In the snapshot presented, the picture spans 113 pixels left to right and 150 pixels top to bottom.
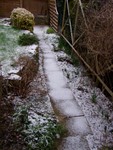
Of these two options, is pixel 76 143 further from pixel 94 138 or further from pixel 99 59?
pixel 99 59

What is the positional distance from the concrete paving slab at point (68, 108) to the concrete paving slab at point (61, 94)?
16 cm

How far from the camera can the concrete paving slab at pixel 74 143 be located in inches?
135

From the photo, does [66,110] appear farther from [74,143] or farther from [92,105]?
[74,143]

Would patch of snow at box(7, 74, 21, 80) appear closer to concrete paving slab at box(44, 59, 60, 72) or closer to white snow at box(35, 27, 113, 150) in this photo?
white snow at box(35, 27, 113, 150)

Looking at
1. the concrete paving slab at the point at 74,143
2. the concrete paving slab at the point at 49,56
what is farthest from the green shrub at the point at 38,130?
the concrete paving slab at the point at 49,56

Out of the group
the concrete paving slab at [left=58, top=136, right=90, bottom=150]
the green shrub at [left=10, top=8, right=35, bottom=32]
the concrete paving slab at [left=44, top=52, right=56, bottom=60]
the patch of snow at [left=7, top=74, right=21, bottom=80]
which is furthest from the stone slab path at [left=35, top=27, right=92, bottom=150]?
the green shrub at [left=10, top=8, right=35, bottom=32]

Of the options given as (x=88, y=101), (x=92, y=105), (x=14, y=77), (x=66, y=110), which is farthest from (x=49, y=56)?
(x=66, y=110)

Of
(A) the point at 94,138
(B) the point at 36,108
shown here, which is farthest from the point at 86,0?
(A) the point at 94,138

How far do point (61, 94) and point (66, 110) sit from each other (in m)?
0.66

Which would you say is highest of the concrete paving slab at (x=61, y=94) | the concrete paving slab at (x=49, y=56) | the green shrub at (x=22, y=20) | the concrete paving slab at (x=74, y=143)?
the green shrub at (x=22, y=20)

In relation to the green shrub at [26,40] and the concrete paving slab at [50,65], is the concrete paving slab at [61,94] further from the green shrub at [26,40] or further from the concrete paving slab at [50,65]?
the green shrub at [26,40]

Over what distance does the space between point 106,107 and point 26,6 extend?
10.9 meters

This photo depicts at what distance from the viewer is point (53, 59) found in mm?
6977

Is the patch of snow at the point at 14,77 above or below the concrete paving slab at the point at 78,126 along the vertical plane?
above
